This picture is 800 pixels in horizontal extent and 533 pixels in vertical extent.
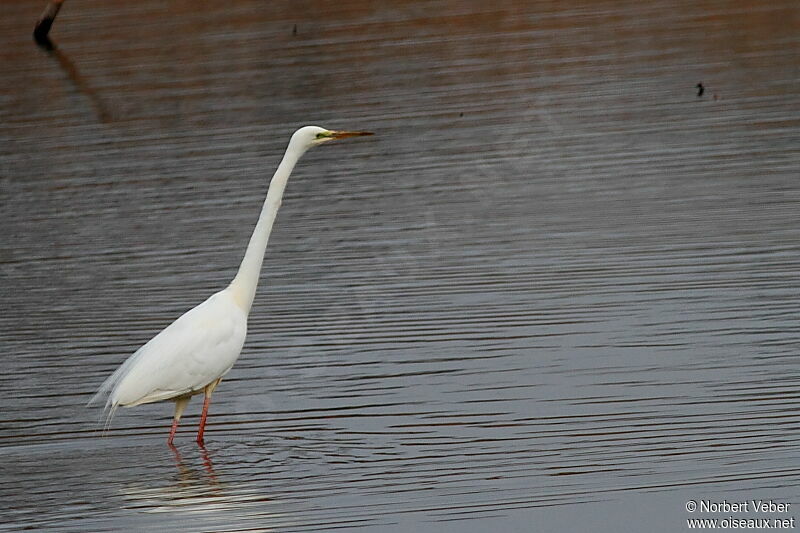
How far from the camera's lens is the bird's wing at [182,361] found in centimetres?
832

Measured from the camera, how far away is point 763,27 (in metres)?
24.4

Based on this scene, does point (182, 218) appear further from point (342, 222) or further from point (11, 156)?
point (11, 156)

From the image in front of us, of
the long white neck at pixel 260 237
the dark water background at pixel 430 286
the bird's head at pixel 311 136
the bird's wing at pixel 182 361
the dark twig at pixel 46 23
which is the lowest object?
the dark twig at pixel 46 23

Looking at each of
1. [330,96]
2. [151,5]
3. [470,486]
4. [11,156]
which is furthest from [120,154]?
[151,5]

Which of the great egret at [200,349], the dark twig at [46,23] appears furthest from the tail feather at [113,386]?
the dark twig at [46,23]

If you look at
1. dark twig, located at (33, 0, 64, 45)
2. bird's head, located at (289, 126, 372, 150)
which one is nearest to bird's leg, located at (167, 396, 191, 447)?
bird's head, located at (289, 126, 372, 150)

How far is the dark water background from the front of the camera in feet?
24.7

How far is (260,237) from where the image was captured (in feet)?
28.7

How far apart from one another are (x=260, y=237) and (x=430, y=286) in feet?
9.72

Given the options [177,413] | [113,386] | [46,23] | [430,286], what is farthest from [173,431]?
[46,23]

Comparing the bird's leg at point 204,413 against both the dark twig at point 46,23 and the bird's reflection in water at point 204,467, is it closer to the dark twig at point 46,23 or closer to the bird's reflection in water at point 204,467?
the bird's reflection in water at point 204,467

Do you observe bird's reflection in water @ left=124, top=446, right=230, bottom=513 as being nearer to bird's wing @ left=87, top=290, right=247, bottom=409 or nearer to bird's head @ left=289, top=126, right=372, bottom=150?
bird's wing @ left=87, top=290, right=247, bottom=409

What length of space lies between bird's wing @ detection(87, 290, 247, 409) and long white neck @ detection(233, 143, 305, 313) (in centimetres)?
19

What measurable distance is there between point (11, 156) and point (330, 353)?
10139 millimetres
